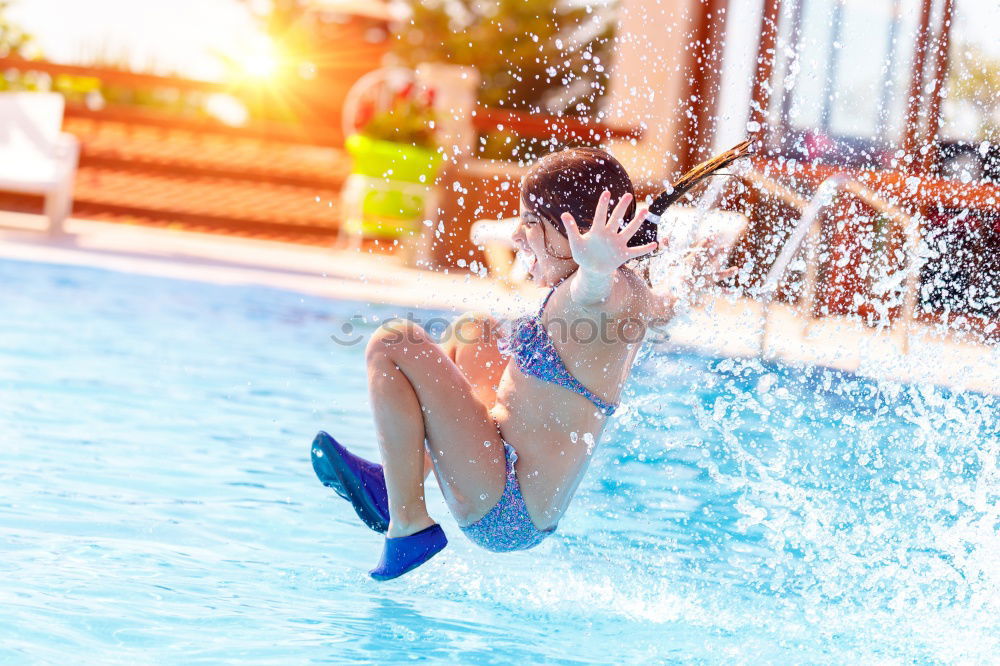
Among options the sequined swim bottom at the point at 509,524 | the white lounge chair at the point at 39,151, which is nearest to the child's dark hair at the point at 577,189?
the sequined swim bottom at the point at 509,524

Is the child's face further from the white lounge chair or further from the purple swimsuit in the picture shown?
the white lounge chair

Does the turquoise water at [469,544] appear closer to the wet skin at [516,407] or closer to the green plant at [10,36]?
the wet skin at [516,407]

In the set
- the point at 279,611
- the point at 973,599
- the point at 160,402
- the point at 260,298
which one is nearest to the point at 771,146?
the point at 260,298

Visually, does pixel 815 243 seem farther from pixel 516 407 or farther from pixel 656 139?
pixel 516 407

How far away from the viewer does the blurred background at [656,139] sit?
27.6 feet

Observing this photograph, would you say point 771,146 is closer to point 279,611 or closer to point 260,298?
point 260,298

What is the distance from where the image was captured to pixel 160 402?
16.2 feet

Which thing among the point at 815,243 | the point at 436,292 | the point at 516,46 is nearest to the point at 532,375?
the point at 815,243

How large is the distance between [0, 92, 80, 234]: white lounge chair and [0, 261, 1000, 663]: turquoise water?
11.4 feet

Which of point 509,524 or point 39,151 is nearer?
point 509,524

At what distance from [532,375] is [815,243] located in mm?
5425

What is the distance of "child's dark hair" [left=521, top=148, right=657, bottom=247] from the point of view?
2.76 metres

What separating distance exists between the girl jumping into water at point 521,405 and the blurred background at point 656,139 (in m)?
2.50

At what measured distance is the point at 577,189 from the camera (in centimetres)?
276
